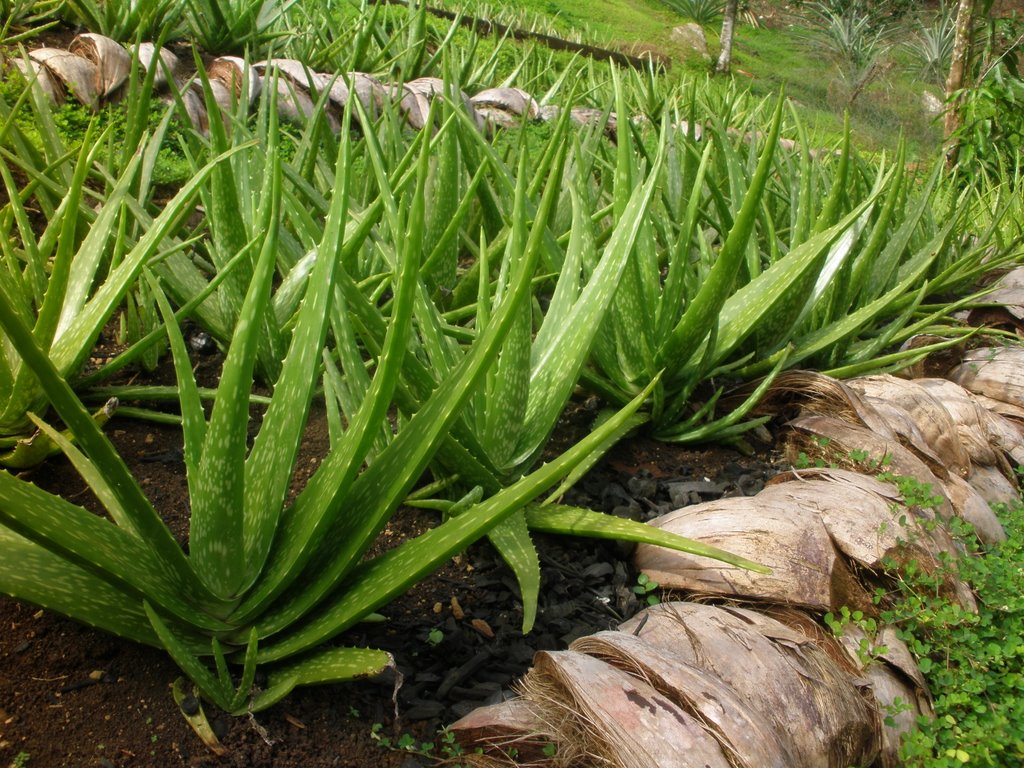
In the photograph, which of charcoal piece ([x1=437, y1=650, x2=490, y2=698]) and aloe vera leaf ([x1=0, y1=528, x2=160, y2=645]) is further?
charcoal piece ([x1=437, y1=650, x2=490, y2=698])

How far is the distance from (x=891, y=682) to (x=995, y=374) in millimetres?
1762

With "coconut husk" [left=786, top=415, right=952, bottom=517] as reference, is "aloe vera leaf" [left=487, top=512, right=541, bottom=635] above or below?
above

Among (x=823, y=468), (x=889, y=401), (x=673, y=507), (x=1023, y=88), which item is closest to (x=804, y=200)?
(x=889, y=401)

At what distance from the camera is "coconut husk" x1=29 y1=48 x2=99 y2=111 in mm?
2840

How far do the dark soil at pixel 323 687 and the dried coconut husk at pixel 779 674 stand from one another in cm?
12

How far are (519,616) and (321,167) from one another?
1421 mm

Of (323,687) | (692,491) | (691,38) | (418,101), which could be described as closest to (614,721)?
(323,687)

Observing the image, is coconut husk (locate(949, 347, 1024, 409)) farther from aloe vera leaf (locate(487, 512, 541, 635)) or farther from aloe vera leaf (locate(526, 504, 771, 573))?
aloe vera leaf (locate(487, 512, 541, 635))

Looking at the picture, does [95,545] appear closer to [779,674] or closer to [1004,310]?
[779,674]

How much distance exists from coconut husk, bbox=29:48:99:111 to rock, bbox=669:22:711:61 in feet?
46.4

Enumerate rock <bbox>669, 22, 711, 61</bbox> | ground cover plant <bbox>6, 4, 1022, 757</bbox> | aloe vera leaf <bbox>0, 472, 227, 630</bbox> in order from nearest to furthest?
1. aloe vera leaf <bbox>0, 472, 227, 630</bbox>
2. ground cover plant <bbox>6, 4, 1022, 757</bbox>
3. rock <bbox>669, 22, 711, 61</bbox>

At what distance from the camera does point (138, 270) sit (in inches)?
46.5

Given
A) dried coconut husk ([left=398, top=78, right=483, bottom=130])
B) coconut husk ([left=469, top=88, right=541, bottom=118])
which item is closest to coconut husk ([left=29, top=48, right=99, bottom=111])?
dried coconut husk ([left=398, top=78, right=483, bottom=130])

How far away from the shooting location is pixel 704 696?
39.0 inches
